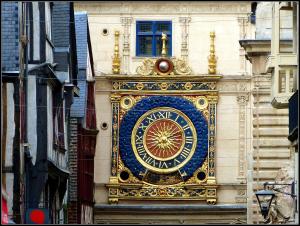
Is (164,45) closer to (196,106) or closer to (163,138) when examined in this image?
(196,106)

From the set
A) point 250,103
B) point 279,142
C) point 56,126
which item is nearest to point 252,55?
point 279,142

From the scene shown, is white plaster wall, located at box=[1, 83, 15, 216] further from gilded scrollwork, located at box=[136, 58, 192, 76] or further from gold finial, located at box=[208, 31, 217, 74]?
gold finial, located at box=[208, 31, 217, 74]

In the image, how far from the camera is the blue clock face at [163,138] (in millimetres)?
49656

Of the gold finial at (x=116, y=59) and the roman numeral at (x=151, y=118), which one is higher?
the gold finial at (x=116, y=59)

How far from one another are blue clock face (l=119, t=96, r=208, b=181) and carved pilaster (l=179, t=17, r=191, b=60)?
1.34 metres

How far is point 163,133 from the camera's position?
50.0 m

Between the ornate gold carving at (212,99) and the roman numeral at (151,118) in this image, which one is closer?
the ornate gold carving at (212,99)

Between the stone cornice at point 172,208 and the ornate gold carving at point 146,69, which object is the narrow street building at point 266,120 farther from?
the ornate gold carving at point 146,69

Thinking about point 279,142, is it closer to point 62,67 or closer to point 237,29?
point 62,67

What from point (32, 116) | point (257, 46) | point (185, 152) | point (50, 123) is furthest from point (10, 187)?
point (185, 152)

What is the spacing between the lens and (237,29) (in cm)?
4928

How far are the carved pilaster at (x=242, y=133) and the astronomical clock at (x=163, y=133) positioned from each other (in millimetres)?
794

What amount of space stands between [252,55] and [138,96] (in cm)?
1460

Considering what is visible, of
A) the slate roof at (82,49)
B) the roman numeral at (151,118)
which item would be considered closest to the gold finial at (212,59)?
the roman numeral at (151,118)
